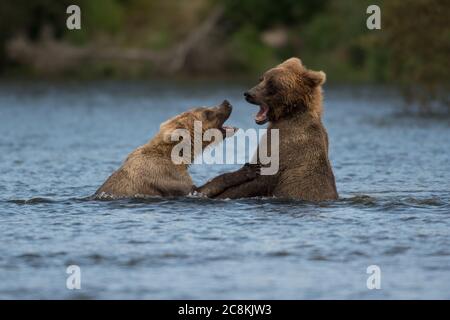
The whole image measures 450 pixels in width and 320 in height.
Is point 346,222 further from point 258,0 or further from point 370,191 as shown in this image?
point 258,0

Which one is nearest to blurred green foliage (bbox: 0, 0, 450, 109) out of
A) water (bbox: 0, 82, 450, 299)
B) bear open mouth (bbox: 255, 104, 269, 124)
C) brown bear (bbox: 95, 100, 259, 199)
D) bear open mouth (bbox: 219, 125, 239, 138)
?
water (bbox: 0, 82, 450, 299)

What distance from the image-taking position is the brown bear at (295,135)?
12453mm

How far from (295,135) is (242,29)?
44.1m

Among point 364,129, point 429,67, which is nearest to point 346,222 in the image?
point 364,129

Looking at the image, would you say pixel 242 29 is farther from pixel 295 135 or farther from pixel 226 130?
pixel 295 135

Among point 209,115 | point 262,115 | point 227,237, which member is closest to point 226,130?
point 209,115

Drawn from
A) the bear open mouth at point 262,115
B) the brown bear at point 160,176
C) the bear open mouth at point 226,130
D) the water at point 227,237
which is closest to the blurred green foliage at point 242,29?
the water at point 227,237

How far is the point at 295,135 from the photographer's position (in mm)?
→ 12547

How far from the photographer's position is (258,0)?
182 ft

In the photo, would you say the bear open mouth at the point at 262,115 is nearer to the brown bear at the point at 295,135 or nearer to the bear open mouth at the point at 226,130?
the brown bear at the point at 295,135

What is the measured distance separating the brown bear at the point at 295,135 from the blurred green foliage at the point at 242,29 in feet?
112

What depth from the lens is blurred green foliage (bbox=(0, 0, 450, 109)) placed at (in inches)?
2020

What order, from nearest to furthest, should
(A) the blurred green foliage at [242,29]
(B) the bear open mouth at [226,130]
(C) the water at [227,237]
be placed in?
(C) the water at [227,237] → (B) the bear open mouth at [226,130] → (A) the blurred green foliage at [242,29]

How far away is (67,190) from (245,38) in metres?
40.8
